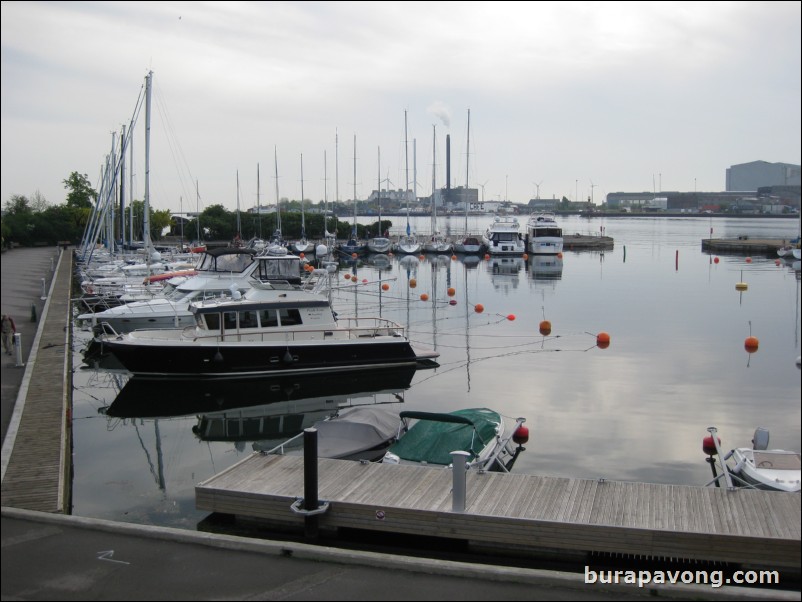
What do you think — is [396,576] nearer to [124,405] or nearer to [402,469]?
[402,469]

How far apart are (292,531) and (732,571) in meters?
7.06

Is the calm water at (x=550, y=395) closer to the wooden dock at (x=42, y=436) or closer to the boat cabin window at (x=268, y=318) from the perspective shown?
the wooden dock at (x=42, y=436)

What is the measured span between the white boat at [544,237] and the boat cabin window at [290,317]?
2580 inches

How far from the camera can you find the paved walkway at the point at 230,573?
9.08 metres

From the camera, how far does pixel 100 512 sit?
15648mm

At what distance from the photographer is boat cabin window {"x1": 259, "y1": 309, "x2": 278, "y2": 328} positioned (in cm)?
2778

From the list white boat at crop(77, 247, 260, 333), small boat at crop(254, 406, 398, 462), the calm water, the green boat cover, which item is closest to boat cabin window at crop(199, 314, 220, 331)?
the calm water

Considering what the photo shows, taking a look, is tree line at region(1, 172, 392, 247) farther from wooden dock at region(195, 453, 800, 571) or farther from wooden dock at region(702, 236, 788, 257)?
wooden dock at region(195, 453, 800, 571)

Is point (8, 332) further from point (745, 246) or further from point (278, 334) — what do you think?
point (745, 246)

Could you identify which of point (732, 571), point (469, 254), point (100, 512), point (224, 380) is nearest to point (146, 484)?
point (100, 512)

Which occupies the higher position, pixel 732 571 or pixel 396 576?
pixel 396 576

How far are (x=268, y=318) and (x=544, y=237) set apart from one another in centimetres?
6692

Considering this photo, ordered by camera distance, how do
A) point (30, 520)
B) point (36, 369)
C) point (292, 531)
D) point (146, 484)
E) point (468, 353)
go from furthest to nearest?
1. point (468, 353)
2. point (36, 369)
3. point (146, 484)
4. point (292, 531)
5. point (30, 520)

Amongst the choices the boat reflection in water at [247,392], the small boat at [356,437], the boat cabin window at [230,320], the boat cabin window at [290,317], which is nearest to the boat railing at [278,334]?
the boat cabin window at [230,320]
